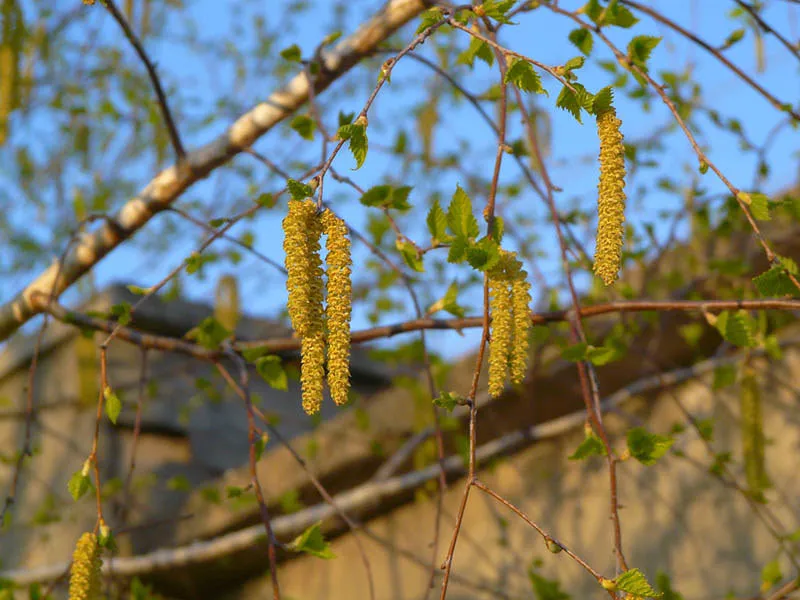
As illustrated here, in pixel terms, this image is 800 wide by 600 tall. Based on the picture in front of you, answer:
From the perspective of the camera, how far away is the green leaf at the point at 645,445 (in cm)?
139

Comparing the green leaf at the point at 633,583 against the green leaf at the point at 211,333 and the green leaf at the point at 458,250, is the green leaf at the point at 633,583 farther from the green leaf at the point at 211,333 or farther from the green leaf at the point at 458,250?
the green leaf at the point at 211,333

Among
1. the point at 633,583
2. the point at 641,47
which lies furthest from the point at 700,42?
the point at 633,583

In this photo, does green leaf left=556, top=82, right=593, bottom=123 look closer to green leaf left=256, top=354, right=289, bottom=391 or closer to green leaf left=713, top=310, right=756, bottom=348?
green leaf left=713, top=310, right=756, bottom=348

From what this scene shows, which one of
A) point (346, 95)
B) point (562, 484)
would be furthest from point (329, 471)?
point (346, 95)

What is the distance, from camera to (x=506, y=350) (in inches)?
45.1

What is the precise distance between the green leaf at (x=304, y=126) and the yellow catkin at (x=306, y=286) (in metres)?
0.94

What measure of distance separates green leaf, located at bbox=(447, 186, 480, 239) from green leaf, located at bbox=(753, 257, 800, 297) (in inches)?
16.4

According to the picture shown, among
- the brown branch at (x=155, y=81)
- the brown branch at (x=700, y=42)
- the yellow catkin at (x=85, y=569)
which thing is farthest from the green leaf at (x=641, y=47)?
the yellow catkin at (x=85, y=569)

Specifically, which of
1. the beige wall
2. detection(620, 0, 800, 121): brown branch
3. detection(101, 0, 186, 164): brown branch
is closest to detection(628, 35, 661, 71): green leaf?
detection(620, 0, 800, 121): brown branch

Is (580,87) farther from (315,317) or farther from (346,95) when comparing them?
(346,95)

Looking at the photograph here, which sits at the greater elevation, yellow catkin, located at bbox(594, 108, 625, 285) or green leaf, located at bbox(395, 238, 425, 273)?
green leaf, located at bbox(395, 238, 425, 273)

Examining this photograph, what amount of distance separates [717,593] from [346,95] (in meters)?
3.96

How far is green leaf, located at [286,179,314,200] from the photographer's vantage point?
104 cm

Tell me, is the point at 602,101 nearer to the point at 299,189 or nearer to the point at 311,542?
the point at 299,189
